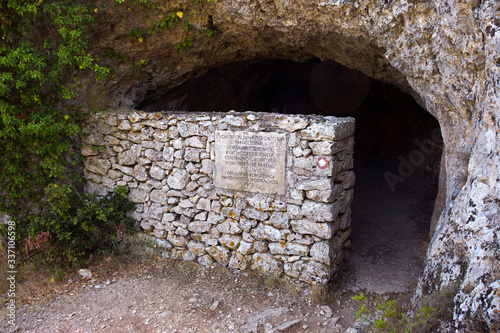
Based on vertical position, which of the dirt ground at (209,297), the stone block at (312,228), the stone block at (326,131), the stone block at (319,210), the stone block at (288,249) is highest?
the stone block at (326,131)

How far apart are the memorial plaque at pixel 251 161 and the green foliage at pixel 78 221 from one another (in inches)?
62.8

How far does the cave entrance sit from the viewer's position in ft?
15.7

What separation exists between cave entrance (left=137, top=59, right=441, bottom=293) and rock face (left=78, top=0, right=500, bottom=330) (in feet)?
2.93

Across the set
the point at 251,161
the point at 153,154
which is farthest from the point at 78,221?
the point at 251,161

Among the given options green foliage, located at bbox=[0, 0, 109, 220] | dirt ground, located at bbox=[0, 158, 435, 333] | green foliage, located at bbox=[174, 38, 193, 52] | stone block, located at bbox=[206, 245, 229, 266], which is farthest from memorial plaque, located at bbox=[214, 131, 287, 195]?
green foliage, located at bbox=[0, 0, 109, 220]

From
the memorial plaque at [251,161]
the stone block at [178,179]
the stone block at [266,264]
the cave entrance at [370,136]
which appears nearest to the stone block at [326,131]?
the memorial plaque at [251,161]

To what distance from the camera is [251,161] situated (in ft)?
13.7

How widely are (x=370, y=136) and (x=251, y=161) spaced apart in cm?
690

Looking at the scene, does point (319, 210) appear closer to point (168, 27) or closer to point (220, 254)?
point (220, 254)

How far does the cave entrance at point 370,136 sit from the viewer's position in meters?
4.78

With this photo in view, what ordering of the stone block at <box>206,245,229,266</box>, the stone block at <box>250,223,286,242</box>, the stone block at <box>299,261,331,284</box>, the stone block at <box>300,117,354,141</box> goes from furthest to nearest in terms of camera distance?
1. the stone block at <box>206,245,229,266</box>
2. the stone block at <box>250,223,286,242</box>
3. the stone block at <box>299,261,331,284</box>
4. the stone block at <box>300,117,354,141</box>

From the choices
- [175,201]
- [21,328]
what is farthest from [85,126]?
[21,328]

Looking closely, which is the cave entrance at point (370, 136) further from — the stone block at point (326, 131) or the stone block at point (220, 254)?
the stone block at point (326, 131)

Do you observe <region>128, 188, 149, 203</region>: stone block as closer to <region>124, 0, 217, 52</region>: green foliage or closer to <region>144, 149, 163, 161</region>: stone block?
<region>144, 149, 163, 161</region>: stone block
